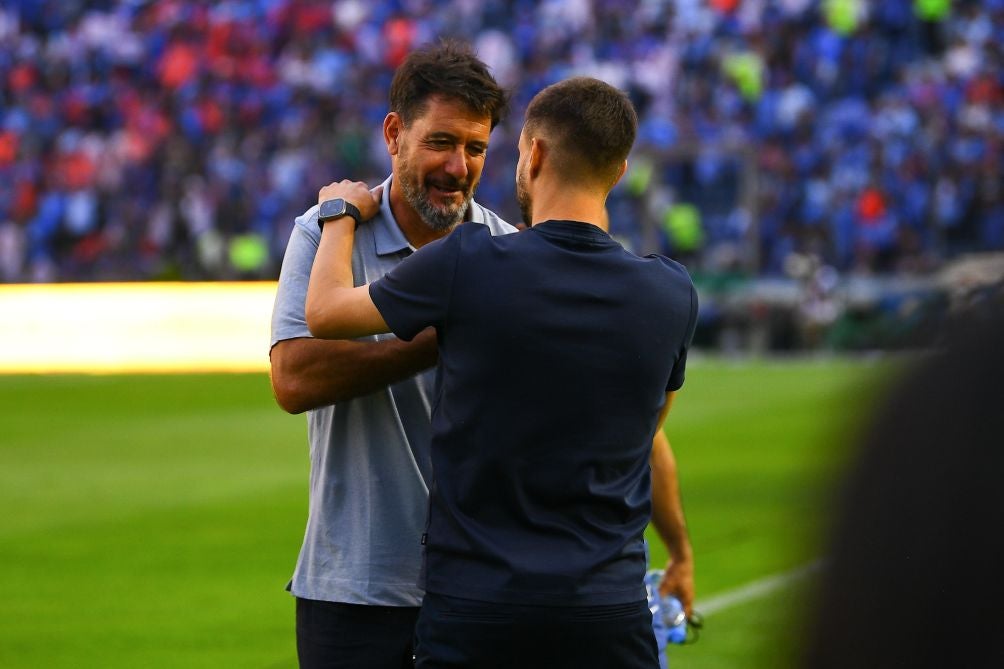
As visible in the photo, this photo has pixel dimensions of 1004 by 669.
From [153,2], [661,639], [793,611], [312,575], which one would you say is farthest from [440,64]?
[153,2]

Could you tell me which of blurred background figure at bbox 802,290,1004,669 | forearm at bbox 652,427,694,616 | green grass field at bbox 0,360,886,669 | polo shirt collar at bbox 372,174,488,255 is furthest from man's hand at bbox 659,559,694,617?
blurred background figure at bbox 802,290,1004,669

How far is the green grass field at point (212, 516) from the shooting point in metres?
6.50

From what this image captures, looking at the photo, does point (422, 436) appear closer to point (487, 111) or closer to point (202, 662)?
point (487, 111)

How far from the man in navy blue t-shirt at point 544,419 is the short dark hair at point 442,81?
1.67 ft

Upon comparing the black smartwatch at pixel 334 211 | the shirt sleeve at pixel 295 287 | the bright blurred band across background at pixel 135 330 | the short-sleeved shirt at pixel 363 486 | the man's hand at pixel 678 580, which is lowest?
the bright blurred band across background at pixel 135 330

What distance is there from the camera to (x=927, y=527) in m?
0.94

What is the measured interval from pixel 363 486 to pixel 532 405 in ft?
1.98

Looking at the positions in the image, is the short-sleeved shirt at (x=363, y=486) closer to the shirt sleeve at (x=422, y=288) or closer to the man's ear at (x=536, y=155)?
the shirt sleeve at (x=422, y=288)

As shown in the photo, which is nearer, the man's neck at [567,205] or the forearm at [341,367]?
the man's neck at [567,205]

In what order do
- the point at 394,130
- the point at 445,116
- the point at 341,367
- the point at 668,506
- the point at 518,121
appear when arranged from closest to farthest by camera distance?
1. the point at 341,367
2. the point at 445,116
3. the point at 394,130
4. the point at 668,506
5. the point at 518,121

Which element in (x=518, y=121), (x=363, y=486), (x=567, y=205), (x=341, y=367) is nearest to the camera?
(x=567, y=205)

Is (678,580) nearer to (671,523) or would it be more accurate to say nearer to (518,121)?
(671,523)

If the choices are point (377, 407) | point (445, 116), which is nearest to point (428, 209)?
point (445, 116)

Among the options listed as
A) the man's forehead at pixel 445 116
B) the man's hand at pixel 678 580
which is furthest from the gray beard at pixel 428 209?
the man's hand at pixel 678 580
